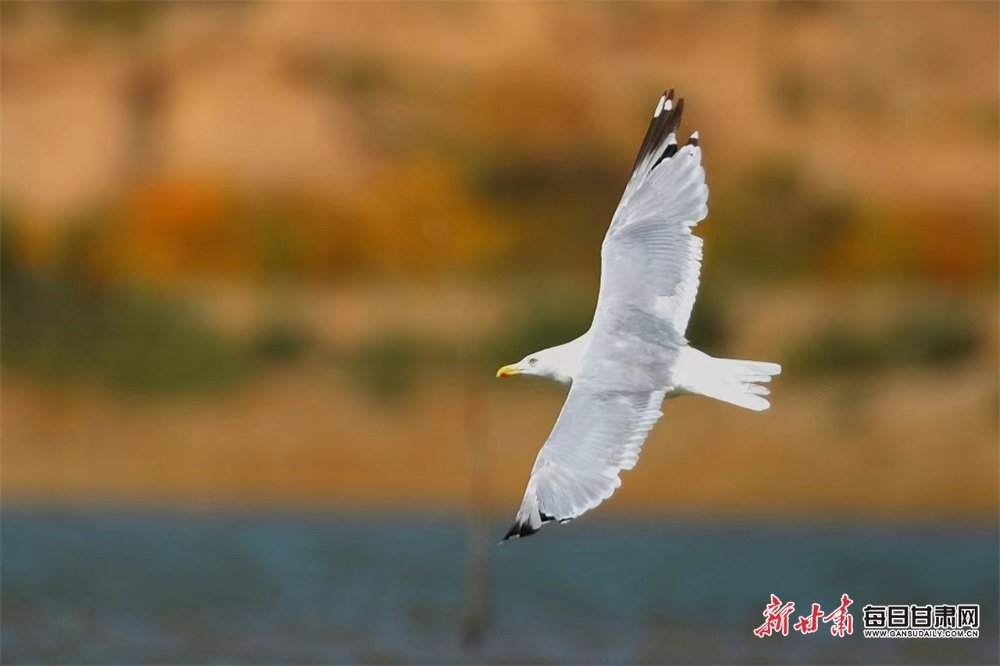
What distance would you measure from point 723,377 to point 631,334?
0.50 metres

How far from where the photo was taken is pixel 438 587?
1842cm

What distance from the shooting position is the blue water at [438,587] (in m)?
15.4

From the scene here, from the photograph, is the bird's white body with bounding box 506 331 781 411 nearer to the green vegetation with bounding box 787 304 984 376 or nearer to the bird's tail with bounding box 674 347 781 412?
the bird's tail with bounding box 674 347 781 412

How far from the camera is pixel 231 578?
62.0 feet

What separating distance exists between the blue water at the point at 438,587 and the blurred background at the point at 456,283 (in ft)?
0.44

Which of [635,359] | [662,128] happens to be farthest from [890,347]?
[635,359]

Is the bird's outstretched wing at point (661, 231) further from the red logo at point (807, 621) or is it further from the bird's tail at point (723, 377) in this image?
the red logo at point (807, 621)

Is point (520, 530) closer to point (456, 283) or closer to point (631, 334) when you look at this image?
point (631, 334)

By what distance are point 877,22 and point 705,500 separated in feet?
34.2

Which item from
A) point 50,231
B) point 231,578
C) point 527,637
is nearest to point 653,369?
point 527,637

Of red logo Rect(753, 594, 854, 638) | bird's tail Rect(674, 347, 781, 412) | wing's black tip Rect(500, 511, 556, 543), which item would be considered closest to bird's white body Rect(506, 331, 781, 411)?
bird's tail Rect(674, 347, 781, 412)

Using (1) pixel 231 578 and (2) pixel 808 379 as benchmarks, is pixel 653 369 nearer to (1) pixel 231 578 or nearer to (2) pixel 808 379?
(1) pixel 231 578

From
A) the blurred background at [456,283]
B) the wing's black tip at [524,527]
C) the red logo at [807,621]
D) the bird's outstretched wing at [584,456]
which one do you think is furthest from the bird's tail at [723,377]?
the blurred background at [456,283]

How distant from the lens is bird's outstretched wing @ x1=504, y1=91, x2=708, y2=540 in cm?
791
